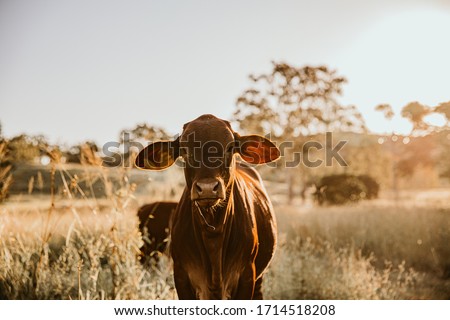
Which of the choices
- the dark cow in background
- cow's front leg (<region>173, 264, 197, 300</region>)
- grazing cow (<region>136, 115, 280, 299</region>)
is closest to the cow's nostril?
grazing cow (<region>136, 115, 280, 299</region>)

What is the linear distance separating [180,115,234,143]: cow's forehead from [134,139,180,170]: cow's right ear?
0.87 feet

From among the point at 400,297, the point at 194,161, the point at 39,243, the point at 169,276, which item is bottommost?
the point at 400,297

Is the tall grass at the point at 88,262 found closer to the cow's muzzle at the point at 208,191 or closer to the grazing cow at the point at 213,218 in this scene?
the grazing cow at the point at 213,218

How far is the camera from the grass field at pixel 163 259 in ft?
12.8

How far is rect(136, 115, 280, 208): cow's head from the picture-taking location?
2668 mm

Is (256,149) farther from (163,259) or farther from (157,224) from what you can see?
(157,224)

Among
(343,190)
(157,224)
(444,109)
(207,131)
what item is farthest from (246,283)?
(343,190)

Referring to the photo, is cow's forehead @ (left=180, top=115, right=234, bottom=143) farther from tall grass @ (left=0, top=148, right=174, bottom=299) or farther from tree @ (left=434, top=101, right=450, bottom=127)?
tree @ (left=434, top=101, right=450, bottom=127)

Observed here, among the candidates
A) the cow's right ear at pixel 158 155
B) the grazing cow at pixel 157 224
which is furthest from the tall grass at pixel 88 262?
the grazing cow at pixel 157 224

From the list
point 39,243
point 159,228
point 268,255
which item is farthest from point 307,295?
point 39,243

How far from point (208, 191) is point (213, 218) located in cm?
54
